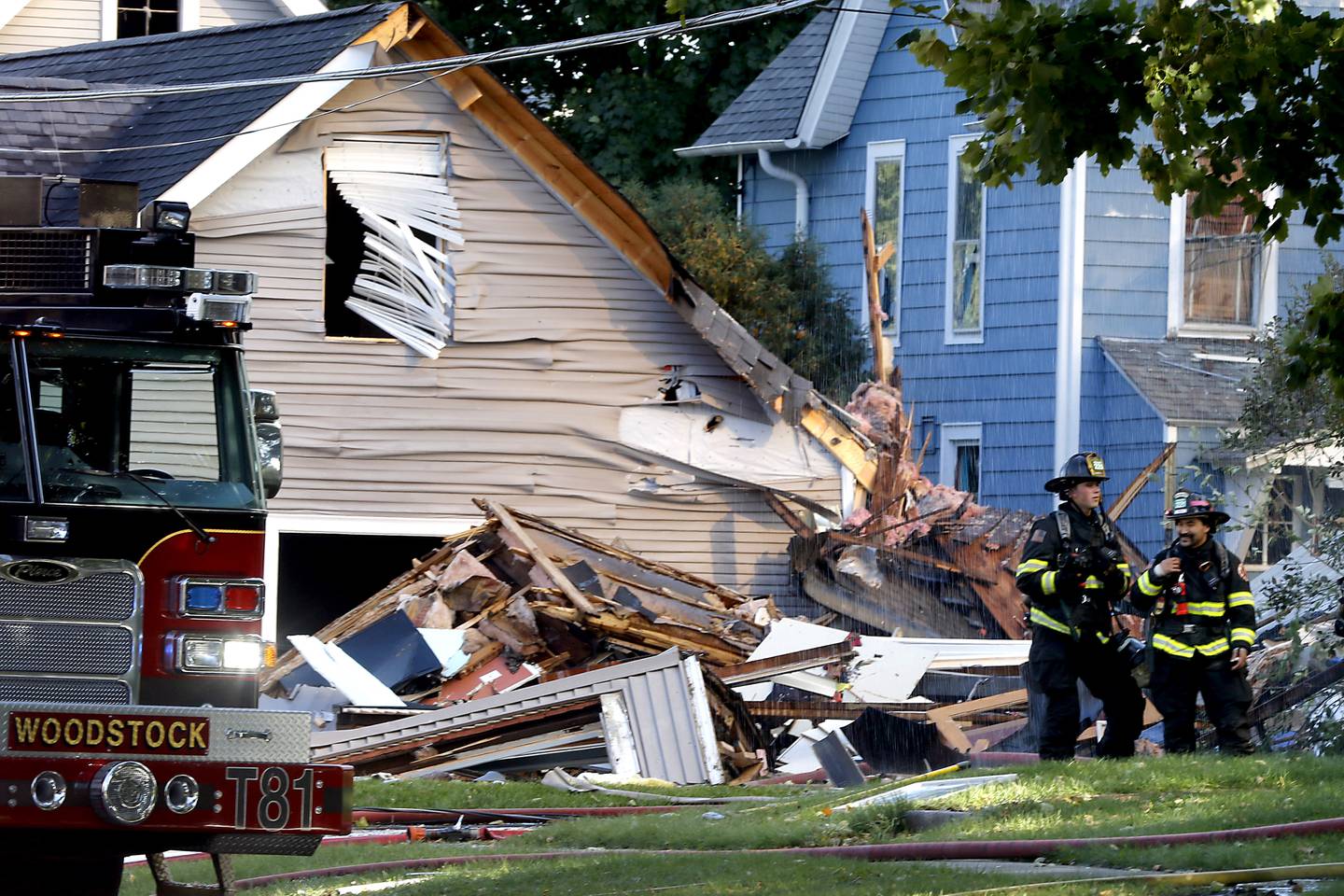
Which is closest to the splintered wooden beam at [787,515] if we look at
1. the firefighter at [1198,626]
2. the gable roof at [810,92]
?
the gable roof at [810,92]

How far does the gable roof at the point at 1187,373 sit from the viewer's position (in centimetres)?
1903

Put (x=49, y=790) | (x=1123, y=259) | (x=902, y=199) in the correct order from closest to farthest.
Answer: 1. (x=49, y=790)
2. (x=1123, y=259)
3. (x=902, y=199)

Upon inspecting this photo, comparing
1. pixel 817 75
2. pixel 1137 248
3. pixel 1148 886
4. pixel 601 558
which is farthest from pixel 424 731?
pixel 817 75

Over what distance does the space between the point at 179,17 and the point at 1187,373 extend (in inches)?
487

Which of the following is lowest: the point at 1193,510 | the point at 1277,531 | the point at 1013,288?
the point at 1277,531

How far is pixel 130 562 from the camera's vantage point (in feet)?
23.6

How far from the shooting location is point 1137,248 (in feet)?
65.3

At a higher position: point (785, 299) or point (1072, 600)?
point (785, 299)

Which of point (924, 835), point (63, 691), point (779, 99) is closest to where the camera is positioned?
point (63, 691)

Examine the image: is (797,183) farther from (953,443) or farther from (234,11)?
(234,11)

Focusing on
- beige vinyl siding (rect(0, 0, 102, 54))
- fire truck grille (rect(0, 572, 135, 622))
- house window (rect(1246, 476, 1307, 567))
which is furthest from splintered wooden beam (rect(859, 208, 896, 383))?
fire truck grille (rect(0, 572, 135, 622))

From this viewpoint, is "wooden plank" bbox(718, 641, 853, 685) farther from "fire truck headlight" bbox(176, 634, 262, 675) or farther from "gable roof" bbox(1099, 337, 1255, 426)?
"fire truck headlight" bbox(176, 634, 262, 675)

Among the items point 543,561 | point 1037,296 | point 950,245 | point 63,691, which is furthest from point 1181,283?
point 63,691

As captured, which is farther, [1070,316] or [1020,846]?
[1070,316]
